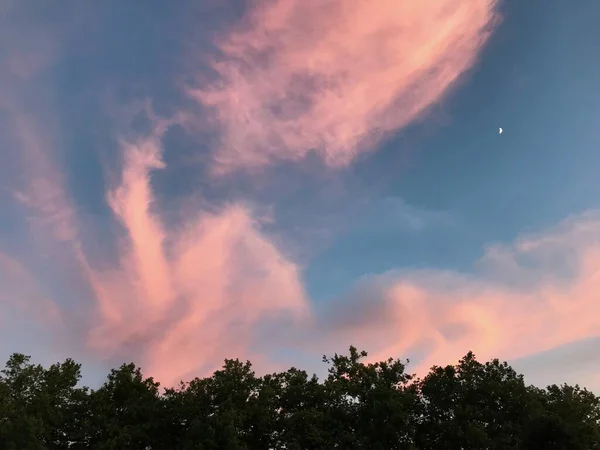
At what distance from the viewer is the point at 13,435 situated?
39062 mm

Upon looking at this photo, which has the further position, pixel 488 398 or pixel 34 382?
pixel 34 382

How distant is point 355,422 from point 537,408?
15.9 m

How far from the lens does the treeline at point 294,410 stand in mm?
41094

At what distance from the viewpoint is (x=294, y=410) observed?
4638cm

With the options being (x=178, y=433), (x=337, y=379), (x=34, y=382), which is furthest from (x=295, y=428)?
(x=34, y=382)

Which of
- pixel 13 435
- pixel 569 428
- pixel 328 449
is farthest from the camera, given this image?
pixel 328 449

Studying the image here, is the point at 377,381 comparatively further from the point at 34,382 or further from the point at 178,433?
the point at 34,382

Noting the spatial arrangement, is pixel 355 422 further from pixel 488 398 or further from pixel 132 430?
pixel 132 430

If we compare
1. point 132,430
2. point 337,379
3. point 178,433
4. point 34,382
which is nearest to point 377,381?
point 337,379

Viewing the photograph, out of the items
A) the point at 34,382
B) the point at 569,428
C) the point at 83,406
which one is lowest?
the point at 569,428

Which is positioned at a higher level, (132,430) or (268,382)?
(268,382)

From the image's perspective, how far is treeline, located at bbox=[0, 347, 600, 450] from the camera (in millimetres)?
41094

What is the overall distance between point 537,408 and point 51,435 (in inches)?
1743

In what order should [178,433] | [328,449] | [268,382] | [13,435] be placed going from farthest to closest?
[268,382], [178,433], [328,449], [13,435]
